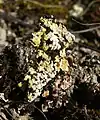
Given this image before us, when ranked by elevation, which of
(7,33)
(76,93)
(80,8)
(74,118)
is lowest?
(74,118)

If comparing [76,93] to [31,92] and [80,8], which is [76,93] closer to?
[31,92]

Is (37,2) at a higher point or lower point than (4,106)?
higher

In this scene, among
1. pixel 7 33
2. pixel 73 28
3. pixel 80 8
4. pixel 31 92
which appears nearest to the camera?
pixel 31 92

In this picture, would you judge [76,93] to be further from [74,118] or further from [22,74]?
[22,74]

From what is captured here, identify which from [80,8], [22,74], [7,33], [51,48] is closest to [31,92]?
[22,74]

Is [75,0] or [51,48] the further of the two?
[75,0]

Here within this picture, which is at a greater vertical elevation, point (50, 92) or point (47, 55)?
Answer: point (47, 55)

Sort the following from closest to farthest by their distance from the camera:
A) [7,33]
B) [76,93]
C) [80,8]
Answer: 1. [76,93]
2. [7,33]
3. [80,8]
